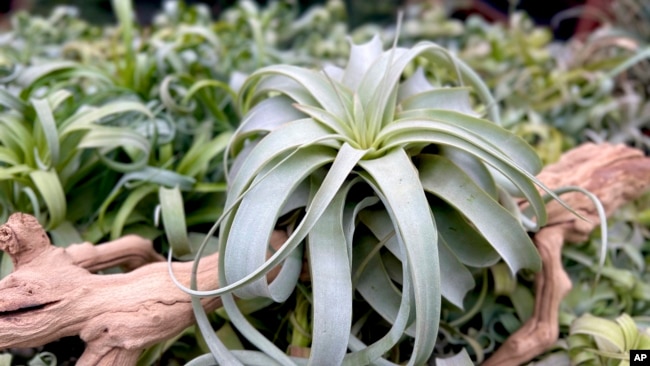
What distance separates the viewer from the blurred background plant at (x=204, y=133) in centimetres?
77

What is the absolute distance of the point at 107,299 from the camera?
622 mm

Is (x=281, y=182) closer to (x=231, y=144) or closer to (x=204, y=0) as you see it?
(x=231, y=144)

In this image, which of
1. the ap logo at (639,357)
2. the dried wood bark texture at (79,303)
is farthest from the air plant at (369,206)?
the ap logo at (639,357)

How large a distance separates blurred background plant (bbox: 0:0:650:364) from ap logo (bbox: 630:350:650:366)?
0.08ft

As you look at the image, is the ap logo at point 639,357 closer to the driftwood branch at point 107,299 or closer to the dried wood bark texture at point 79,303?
the driftwood branch at point 107,299

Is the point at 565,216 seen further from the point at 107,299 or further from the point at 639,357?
the point at 107,299

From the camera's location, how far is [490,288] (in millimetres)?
820

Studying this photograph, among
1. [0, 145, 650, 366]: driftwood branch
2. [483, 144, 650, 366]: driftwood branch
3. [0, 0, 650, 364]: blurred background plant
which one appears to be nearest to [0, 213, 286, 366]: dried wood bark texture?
[0, 145, 650, 366]: driftwood branch

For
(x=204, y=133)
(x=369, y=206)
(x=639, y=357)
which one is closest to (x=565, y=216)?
(x=639, y=357)

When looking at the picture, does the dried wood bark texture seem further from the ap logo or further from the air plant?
the ap logo

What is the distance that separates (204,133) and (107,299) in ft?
1.41

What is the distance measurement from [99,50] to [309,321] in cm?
102

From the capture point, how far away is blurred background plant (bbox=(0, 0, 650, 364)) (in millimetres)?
774

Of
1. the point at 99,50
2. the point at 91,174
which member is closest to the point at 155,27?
the point at 99,50
